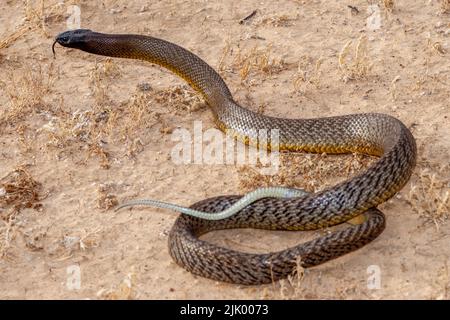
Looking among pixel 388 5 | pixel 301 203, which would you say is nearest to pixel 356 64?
pixel 388 5

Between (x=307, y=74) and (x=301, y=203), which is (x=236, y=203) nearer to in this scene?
(x=301, y=203)

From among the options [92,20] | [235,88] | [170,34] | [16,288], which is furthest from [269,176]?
[92,20]

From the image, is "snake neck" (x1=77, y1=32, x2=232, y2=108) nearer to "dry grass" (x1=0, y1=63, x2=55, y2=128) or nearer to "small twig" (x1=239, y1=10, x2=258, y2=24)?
"dry grass" (x1=0, y1=63, x2=55, y2=128)

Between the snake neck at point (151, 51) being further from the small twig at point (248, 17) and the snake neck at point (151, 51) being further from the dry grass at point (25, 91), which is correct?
the small twig at point (248, 17)
